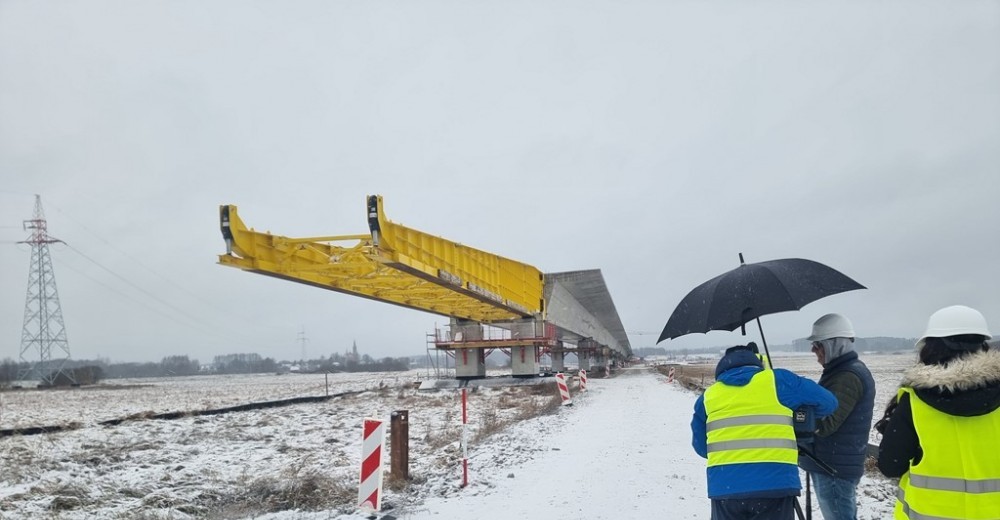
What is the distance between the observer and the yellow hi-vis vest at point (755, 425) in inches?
124

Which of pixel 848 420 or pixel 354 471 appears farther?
pixel 354 471

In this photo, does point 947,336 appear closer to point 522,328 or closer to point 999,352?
point 999,352

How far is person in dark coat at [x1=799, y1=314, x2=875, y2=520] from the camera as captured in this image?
385 centimetres

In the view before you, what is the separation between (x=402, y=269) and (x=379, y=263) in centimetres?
57

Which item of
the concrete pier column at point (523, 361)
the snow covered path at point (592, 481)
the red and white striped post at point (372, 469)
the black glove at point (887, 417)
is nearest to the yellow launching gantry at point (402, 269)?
the concrete pier column at point (523, 361)

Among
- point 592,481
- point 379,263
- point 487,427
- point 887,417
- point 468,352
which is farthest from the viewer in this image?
point 468,352

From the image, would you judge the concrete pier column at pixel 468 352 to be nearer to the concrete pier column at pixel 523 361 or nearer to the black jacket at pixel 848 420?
the concrete pier column at pixel 523 361

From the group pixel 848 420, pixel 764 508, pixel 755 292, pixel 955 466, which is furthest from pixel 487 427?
pixel 955 466

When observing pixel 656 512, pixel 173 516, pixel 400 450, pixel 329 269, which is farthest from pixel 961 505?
pixel 329 269

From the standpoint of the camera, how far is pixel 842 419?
3822 mm

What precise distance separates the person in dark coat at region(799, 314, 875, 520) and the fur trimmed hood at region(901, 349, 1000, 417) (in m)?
1.41

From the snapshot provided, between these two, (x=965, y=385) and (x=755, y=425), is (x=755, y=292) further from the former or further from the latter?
(x=965, y=385)

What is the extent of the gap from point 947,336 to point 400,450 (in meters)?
6.45

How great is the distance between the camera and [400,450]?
7.68 metres
